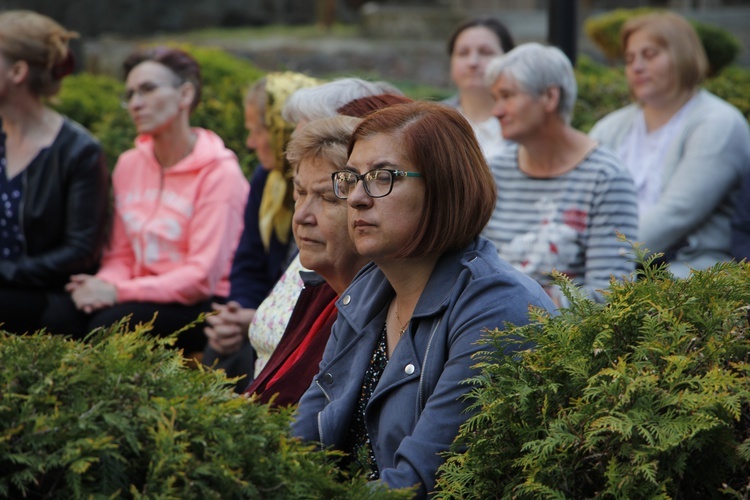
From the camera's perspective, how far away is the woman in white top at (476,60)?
20.4ft

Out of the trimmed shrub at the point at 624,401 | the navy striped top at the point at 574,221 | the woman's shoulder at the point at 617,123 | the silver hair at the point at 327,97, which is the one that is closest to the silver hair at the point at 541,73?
the navy striped top at the point at 574,221

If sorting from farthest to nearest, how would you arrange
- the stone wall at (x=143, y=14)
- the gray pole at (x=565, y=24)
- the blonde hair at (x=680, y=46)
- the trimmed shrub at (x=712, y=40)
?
the stone wall at (x=143, y=14) → the trimmed shrub at (x=712, y=40) → the gray pole at (x=565, y=24) → the blonde hair at (x=680, y=46)

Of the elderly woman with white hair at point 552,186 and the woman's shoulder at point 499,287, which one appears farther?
the elderly woman with white hair at point 552,186

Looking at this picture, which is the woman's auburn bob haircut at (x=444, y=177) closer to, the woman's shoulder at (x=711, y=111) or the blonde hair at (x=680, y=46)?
the woman's shoulder at (x=711, y=111)

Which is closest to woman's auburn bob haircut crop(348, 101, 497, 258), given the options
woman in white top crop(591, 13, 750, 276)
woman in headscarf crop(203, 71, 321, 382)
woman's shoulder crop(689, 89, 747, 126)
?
woman in headscarf crop(203, 71, 321, 382)

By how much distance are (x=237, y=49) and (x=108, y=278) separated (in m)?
9.58

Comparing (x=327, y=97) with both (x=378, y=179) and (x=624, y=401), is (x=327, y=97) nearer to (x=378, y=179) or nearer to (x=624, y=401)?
(x=378, y=179)

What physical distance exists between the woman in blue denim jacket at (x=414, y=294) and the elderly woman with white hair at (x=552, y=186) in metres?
1.73

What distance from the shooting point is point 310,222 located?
3408 mm

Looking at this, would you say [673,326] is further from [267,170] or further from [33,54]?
[33,54]

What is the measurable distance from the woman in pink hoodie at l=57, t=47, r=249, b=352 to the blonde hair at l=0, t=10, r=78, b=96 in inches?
15.6

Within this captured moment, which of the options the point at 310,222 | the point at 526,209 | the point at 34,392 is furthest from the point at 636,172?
the point at 34,392

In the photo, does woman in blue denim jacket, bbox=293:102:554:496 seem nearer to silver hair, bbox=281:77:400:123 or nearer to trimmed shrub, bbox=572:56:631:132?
silver hair, bbox=281:77:400:123

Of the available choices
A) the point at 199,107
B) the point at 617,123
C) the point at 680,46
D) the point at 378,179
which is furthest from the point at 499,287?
the point at 199,107
